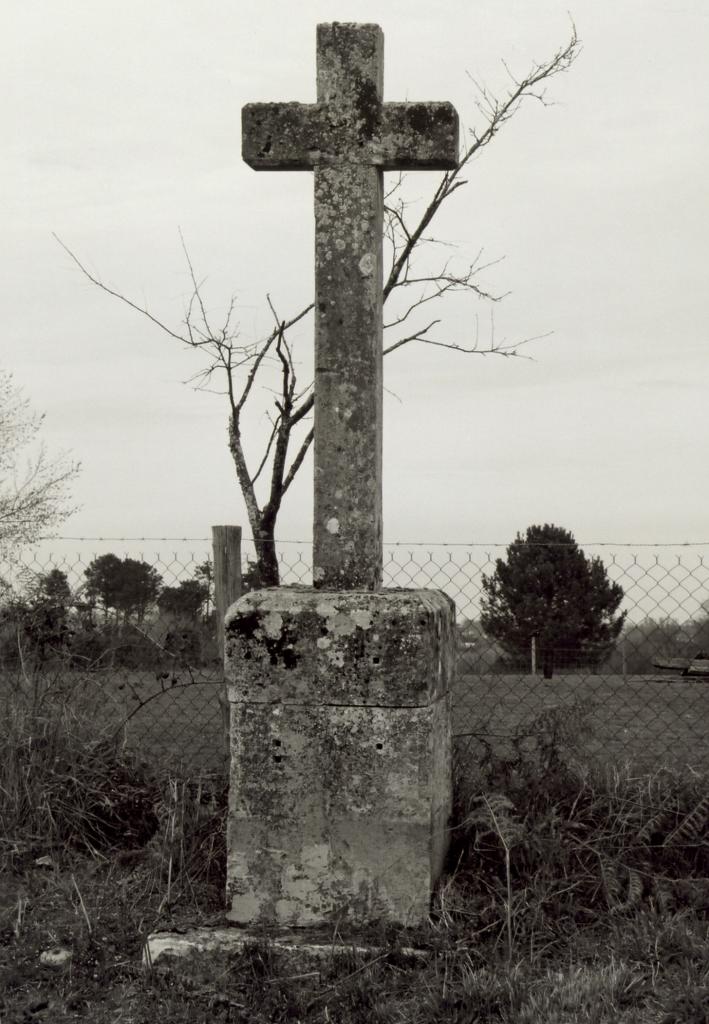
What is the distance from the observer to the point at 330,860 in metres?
3.90

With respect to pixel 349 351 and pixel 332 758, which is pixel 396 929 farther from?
pixel 349 351

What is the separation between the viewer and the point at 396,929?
12.6ft

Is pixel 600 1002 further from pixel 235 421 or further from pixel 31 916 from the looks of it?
pixel 235 421

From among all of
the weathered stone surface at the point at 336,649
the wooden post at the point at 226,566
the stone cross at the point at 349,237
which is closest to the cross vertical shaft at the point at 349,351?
the stone cross at the point at 349,237

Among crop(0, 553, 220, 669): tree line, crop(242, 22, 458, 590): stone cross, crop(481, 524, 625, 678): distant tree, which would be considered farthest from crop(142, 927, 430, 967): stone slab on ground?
crop(481, 524, 625, 678): distant tree

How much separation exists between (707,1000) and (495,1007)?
0.64m

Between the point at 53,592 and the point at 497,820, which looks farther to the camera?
the point at 53,592

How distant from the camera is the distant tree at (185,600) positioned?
6.15 meters

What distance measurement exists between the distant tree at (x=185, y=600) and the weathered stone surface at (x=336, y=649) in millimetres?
2175

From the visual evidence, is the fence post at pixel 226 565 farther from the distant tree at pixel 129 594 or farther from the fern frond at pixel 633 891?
the fern frond at pixel 633 891

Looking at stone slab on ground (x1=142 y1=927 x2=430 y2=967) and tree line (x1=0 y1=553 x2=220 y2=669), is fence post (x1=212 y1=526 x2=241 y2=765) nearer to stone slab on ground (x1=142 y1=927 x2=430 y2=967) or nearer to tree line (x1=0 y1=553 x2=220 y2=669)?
tree line (x1=0 y1=553 x2=220 y2=669)

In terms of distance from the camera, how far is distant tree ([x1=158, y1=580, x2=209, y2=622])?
20.2 ft

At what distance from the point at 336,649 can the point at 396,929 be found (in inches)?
38.8

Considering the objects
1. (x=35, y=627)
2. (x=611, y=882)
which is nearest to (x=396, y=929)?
(x=611, y=882)
